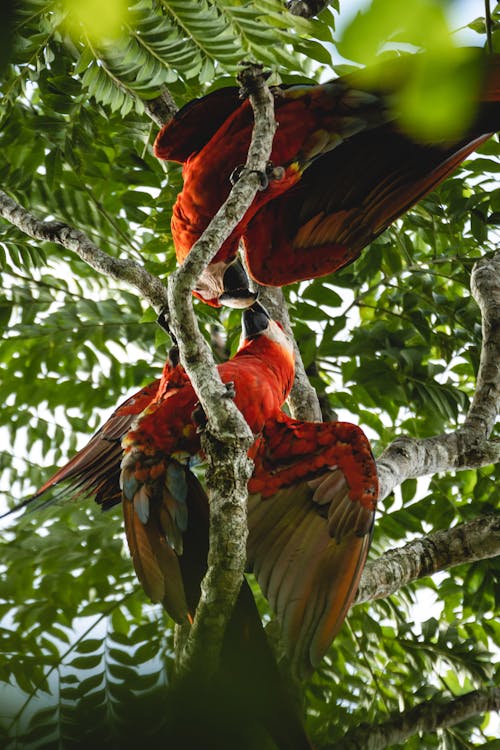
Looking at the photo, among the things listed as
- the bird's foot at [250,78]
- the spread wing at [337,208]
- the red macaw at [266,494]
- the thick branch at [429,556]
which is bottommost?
the thick branch at [429,556]

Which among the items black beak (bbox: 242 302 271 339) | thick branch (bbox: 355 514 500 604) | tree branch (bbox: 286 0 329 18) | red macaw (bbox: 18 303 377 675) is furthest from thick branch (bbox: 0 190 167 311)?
tree branch (bbox: 286 0 329 18)

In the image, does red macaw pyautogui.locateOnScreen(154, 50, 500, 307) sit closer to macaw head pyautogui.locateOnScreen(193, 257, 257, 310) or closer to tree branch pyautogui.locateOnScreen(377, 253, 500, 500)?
macaw head pyautogui.locateOnScreen(193, 257, 257, 310)

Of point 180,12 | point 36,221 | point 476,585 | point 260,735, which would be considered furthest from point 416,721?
point 180,12

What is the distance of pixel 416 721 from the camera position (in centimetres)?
158

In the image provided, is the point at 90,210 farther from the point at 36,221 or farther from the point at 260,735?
the point at 260,735

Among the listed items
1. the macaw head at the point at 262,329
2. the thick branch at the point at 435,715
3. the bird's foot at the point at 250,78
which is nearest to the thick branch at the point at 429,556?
the thick branch at the point at 435,715

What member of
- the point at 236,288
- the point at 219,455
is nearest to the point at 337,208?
the point at 236,288

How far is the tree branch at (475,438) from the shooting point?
172 cm

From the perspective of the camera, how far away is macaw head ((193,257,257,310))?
6.33 feet

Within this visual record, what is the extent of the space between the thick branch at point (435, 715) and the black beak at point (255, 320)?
1.01 metres

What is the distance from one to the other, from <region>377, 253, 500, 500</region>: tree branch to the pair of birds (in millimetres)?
70

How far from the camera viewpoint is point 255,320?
6.49ft

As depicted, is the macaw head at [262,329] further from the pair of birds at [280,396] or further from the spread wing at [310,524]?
the spread wing at [310,524]

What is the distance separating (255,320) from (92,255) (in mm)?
543
